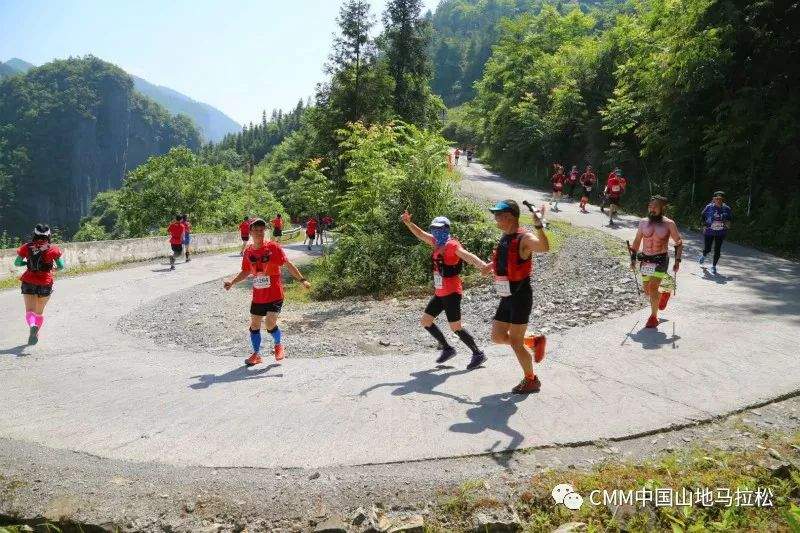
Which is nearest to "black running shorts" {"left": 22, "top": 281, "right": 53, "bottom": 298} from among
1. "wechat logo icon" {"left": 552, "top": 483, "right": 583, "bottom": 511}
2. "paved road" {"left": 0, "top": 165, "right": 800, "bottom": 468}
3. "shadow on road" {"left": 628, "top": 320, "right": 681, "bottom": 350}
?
"paved road" {"left": 0, "top": 165, "right": 800, "bottom": 468}

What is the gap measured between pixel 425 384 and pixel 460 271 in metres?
1.98

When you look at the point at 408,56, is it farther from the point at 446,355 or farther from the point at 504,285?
the point at 504,285

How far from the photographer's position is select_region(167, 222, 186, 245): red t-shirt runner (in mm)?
20391

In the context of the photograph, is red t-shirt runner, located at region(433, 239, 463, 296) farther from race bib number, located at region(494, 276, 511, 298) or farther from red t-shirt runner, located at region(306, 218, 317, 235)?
red t-shirt runner, located at region(306, 218, 317, 235)

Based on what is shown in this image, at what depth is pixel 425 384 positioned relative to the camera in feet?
20.5

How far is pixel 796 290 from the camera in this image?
10375mm

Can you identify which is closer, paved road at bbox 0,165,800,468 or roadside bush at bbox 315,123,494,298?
paved road at bbox 0,165,800,468

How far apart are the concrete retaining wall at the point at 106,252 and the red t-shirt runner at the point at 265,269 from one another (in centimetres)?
1289

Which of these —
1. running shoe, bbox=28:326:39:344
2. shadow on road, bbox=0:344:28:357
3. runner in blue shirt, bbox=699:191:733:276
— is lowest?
shadow on road, bbox=0:344:28:357

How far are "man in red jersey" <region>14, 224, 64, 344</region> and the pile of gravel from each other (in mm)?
1675

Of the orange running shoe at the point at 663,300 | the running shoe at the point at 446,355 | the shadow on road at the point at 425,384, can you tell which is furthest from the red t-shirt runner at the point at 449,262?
the orange running shoe at the point at 663,300

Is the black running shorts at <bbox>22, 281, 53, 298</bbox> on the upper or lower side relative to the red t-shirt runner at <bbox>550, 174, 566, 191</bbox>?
lower

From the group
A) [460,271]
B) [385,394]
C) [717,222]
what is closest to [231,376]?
[385,394]

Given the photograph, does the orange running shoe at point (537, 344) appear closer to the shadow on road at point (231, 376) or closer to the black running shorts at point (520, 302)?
the black running shorts at point (520, 302)
